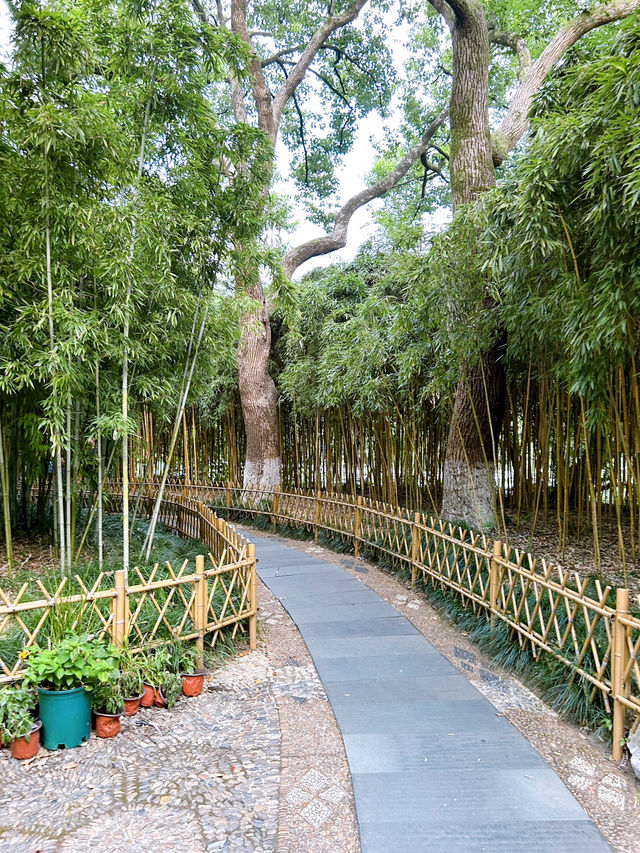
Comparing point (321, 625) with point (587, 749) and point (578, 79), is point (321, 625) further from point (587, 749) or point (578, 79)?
point (578, 79)

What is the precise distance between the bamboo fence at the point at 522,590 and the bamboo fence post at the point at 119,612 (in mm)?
2263

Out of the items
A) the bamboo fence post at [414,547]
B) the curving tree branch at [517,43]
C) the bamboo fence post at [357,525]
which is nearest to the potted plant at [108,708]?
the bamboo fence post at [414,547]

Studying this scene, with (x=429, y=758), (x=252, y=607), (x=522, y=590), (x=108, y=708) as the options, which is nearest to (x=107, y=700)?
(x=108, y=708)

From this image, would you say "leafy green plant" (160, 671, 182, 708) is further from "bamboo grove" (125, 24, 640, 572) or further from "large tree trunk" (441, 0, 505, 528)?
"large tree trunk" (441, 0, 505, 528)

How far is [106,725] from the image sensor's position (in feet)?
8.23

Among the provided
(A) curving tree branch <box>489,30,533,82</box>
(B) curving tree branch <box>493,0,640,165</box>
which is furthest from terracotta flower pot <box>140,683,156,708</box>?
(A) curving tree branch <box>489,30,533,82</box>

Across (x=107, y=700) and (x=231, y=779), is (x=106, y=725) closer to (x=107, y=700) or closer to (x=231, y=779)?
(x=107, y=700)

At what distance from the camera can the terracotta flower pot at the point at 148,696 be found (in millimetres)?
2764

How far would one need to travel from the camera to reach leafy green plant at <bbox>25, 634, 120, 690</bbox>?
2412mm

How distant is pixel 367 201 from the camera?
9602 millimetres

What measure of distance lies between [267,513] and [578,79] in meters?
6.10

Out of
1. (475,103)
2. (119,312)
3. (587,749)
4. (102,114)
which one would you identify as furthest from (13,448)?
(475,103)

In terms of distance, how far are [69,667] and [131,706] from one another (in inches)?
17.2

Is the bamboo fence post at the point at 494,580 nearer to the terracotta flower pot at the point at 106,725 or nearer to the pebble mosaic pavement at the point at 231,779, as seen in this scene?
the pebble mosaic pavement at the point at 231,779
